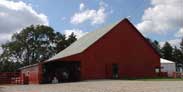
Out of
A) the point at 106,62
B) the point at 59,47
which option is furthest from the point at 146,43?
the point at 59,47

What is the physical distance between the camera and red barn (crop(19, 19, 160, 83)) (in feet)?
139

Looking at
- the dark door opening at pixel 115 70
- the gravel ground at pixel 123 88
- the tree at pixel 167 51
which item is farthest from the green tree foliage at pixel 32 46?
the gravel ground at pixel 123 88

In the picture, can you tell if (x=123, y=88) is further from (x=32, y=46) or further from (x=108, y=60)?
(x=32, y=46)

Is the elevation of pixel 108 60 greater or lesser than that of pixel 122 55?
lesser

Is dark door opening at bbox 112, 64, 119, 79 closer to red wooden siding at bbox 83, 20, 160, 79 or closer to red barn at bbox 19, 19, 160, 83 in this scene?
red barn at bbox 19, 19, 160, 83

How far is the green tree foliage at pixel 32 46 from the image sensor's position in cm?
8625

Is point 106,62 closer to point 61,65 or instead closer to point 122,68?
point 122,68

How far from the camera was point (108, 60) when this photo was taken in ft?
144

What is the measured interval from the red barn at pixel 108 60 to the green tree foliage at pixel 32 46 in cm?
3849

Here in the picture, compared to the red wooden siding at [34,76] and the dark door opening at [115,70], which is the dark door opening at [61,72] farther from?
the dark door opening at [115,70]

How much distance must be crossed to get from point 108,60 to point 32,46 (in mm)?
45481

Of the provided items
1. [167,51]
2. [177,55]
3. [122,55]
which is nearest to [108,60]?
[122,55]

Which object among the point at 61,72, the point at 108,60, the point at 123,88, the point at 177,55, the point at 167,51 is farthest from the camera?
the point at 177,55

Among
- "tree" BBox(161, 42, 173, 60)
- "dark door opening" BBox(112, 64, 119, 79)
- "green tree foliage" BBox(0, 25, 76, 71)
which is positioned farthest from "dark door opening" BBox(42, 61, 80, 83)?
"tree" BBox(161, 42, 173, 60)
